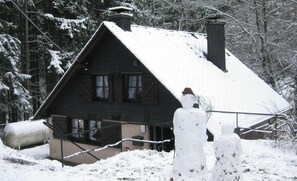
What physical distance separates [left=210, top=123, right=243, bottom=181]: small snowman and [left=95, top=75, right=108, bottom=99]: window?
39.6ft

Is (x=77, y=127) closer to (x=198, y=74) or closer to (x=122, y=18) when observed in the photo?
(x=122, y=18)

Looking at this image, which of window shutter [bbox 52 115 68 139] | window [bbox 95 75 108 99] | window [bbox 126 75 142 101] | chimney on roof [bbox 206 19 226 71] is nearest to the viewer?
window [bbox 126 75 142 101]

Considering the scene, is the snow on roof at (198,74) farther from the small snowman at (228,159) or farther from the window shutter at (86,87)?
the small snowman at (228,159)

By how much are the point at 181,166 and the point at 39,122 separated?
17.9m

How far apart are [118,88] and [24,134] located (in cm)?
739

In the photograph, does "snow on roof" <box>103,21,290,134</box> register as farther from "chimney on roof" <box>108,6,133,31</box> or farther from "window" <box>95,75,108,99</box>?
"window" <box>95,75,108,99</box>

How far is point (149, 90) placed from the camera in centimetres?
1509

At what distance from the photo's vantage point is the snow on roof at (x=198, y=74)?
47.5 ft

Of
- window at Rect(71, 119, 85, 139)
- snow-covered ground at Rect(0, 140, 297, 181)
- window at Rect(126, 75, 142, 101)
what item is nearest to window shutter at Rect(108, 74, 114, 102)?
window at Rect(126, 75, 142, 101)

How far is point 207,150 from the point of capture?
8.91 metres

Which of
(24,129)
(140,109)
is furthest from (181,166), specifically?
(24,129)

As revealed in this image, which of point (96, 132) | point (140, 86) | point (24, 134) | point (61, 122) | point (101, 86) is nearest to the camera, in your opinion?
point (140, 86)

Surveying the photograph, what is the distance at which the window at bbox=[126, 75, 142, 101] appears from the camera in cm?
1593

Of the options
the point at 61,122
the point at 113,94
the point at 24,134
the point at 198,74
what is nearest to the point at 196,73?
the point at 198,74
